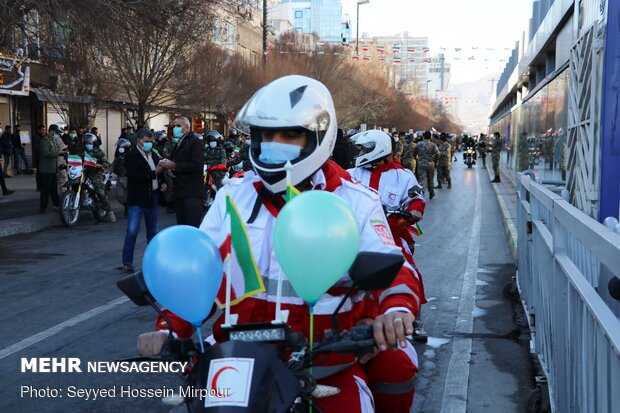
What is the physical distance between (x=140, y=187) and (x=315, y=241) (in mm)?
8290

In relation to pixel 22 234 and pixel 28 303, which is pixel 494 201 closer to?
pixel 22 234

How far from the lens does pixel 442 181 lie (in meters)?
28.0

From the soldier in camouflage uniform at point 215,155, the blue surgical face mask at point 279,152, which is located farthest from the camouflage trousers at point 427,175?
the blue surgical face mask at point 279,152

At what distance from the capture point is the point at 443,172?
27406mm

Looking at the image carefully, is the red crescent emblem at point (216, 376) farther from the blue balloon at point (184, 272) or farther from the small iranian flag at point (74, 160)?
the small iranian flag at point (74, 160)

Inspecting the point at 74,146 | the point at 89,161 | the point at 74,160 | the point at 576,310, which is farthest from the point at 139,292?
the point at 74,146

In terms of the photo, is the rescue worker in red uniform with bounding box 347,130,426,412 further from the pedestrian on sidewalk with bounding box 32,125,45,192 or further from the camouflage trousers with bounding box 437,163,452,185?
the camouflage trousers with bounding box 437,163,452,185

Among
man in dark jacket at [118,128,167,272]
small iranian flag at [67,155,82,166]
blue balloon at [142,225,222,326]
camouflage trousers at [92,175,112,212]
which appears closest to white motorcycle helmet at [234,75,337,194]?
blue balloon at [142,225,222,326]

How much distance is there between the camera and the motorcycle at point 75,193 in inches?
576

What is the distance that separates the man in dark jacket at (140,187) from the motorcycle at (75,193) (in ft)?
15.6

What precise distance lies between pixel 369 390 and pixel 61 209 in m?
12.8

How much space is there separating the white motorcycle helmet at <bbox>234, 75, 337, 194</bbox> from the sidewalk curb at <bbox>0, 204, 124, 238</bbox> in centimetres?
1181

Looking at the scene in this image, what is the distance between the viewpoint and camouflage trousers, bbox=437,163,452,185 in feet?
89.3

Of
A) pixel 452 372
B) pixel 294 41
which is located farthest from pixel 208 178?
pixel 294 41
